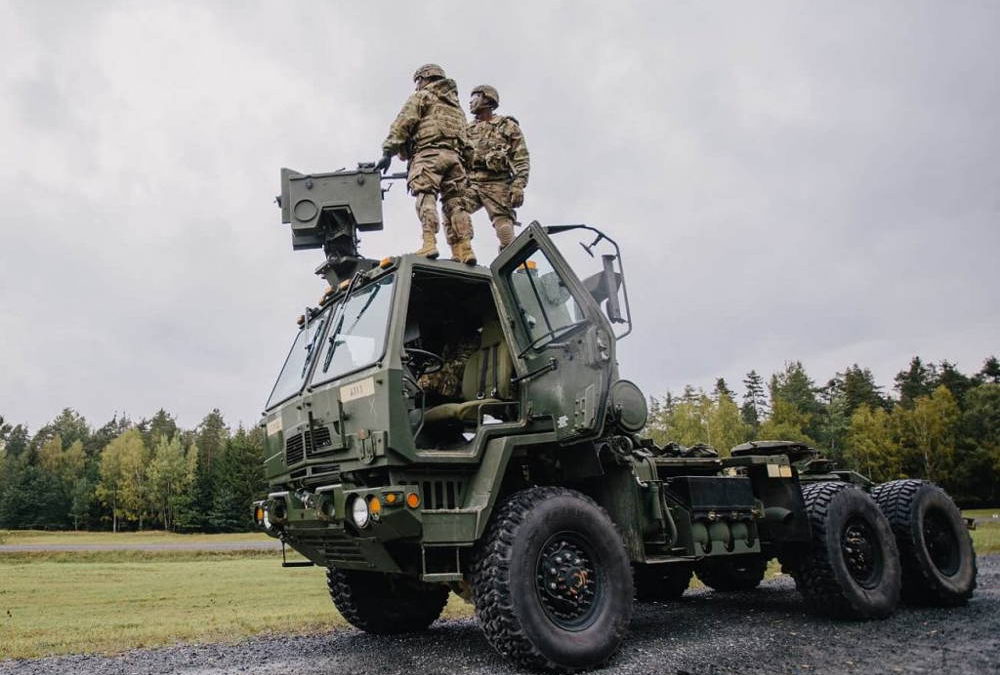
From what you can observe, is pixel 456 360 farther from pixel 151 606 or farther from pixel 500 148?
pixel 151 606

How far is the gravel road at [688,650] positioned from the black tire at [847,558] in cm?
18

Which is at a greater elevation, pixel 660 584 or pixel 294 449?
pixel 294 449

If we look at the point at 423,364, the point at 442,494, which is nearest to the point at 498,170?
the point at 423,364

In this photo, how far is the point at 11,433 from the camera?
111 metres

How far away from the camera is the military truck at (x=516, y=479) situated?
509cm

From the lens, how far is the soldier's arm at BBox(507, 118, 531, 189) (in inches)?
333

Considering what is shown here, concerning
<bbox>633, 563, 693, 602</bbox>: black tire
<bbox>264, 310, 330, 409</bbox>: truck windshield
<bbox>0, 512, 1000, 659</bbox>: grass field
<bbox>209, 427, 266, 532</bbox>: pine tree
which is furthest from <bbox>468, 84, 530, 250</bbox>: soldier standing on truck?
<bbox>209, 427, 266, 532</bbox>: pine tree

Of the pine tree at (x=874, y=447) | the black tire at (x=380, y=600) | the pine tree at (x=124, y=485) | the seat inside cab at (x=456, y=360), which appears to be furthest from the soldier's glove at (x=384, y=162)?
the pine tree at (x=124, y=485)

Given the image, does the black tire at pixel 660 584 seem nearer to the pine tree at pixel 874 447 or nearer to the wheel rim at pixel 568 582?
the wheel rim at pixel 568 582

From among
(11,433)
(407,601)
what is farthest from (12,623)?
(11,433)

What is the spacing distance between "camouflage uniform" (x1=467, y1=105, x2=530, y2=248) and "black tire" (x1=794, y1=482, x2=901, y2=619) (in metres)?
4.17

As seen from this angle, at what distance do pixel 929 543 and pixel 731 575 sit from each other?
2297 mm

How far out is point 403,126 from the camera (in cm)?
732

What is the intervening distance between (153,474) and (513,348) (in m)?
68.4
